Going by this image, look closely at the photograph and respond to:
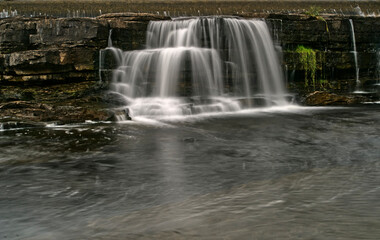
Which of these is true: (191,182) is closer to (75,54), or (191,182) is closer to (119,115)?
(119,115)

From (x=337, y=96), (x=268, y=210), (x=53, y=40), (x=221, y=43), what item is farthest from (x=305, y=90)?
(x=268, y=210)

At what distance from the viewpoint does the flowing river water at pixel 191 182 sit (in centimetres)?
351

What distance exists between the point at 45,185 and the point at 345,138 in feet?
19.5

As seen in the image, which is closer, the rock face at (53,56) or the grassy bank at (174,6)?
the rock face at (53,56)

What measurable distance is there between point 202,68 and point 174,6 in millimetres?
10059

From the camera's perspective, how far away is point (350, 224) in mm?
3404

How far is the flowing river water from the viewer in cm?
351

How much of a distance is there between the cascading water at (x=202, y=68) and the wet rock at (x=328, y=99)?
0.92 metres

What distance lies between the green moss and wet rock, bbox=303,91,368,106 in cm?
120

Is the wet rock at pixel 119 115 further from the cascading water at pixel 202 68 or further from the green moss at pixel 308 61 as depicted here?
the green moss at pixel 308 61

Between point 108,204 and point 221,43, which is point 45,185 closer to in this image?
point 108,204

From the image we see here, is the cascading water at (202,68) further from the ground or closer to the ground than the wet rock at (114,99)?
further from the ground

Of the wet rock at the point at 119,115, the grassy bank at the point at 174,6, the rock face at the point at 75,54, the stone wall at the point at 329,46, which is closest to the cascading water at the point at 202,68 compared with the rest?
the rock face at the point at 75,54

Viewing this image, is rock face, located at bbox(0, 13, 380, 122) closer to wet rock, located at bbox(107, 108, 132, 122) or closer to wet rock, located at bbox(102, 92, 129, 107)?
wet rock, located at bbox(102, 92, 129, 107)
